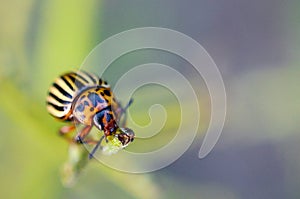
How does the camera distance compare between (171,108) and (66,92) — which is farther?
(171,108)

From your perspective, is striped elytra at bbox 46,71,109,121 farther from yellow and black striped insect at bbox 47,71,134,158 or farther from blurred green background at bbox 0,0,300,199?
blurred green background at bbox 0,0,300,199

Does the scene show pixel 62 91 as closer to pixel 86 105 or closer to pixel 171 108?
pixel 86 105

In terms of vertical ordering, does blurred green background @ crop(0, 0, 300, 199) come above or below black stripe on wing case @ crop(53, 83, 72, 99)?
Result: above

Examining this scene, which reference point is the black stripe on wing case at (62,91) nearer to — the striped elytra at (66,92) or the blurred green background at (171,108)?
the striped elytra at (66,92)

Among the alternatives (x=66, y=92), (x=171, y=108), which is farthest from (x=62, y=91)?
(x=171, y=108)

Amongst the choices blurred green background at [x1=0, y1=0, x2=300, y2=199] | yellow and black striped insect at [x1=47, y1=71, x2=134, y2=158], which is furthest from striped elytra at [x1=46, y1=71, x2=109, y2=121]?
blurred green background at [x1=0, y1=0, x2=300, y2=199]

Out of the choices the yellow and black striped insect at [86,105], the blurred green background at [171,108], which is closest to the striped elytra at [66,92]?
the yellow and black striped insect at [86,105]

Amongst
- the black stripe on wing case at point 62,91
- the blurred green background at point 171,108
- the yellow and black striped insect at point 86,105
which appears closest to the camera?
the yellow and black striped insect at point 86,105
